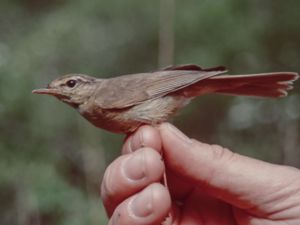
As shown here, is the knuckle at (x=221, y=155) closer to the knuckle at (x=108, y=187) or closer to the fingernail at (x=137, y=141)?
the fingernail at (x=137, y=141)

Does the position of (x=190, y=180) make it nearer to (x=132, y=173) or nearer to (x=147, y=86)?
(x=132, y=173)

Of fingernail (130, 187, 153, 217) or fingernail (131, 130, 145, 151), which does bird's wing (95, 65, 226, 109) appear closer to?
fingernail (131, 130, 145, 151)

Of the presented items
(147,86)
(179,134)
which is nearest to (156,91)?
(147,86)

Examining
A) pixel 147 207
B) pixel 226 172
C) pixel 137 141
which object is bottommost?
pixel 147 207

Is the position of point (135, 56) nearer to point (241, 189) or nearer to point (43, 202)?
point (43, 202)

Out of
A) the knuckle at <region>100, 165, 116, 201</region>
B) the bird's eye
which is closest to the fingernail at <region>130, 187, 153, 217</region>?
the knuckle at <region>100, 165, 116, 201</region>
